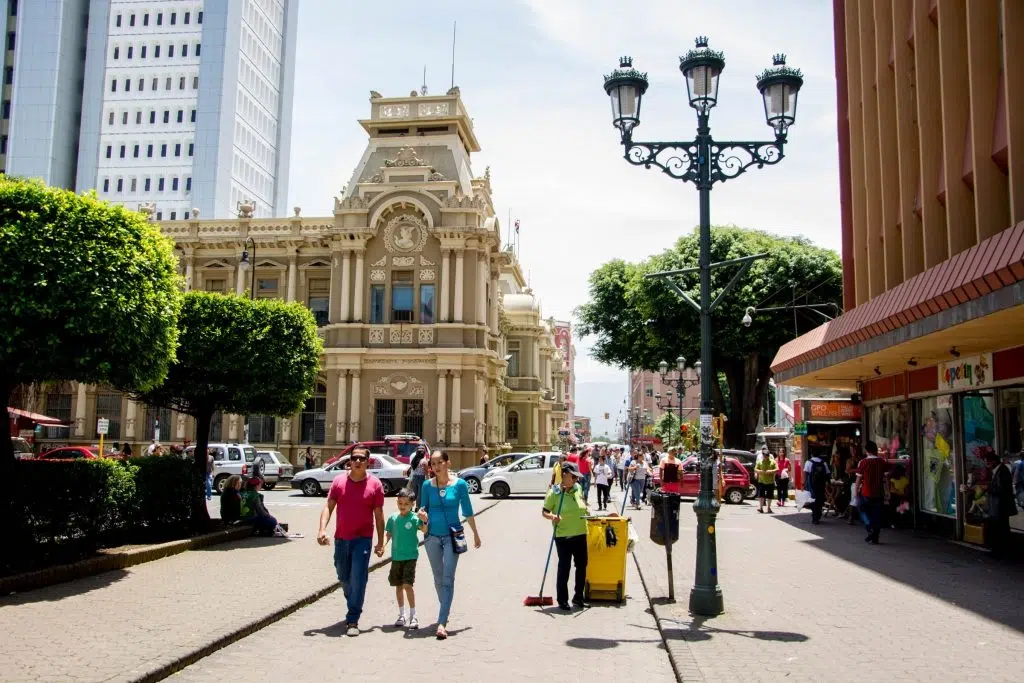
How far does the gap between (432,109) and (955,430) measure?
3370 centimetres

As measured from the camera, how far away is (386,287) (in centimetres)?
4131

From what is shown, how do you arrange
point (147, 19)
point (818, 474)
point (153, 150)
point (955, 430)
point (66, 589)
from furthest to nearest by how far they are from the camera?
point (147, 19), point (153, 150), point (818, 474), point (955, 430), point (66, 589)

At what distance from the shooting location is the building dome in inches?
2194

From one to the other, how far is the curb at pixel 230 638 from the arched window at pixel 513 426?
42976 mm

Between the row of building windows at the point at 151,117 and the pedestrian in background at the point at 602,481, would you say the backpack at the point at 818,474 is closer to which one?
the pedestrian in background at the point at 602,481

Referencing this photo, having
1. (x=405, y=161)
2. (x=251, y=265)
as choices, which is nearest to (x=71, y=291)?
(x=405, y=161)

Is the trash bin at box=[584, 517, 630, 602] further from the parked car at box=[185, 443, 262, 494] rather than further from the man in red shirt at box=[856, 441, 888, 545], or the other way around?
the parked car at box=[185, 443, 262, 494]

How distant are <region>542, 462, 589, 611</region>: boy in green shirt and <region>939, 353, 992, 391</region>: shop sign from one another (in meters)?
9.01

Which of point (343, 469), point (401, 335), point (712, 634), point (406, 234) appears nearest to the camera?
point (712, 634)

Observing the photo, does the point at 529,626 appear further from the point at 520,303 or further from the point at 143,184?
the point at 143,184

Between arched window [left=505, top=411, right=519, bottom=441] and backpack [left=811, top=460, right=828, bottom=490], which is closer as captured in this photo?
backpack [left=811, top=460, right=828, bottom=490]

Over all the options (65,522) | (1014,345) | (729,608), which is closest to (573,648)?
(729,608)

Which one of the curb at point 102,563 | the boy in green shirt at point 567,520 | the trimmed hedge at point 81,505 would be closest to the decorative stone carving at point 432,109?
the curb at point 102,563

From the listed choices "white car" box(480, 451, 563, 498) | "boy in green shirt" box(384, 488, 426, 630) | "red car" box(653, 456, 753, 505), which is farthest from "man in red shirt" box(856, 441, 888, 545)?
"white car" box(480, 451, 563, 498)
